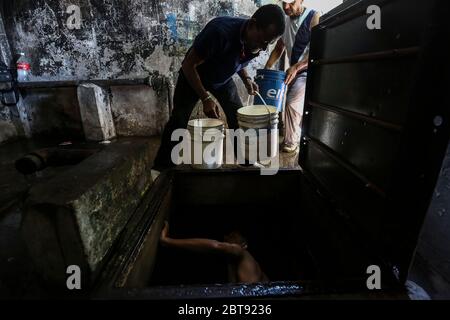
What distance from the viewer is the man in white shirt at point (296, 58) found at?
4.21 m

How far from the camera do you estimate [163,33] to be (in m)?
5.39

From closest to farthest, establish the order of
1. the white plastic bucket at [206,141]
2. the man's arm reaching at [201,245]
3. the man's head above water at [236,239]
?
the man's arm reaching at [201,245] < the man's head above water at [236,239] < the white plastic bucket at [206,141]

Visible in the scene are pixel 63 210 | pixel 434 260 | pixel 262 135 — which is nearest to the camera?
pixel 63 210

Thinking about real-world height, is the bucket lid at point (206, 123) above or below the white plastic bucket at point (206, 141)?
above

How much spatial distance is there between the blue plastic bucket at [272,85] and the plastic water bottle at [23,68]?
5.17 m

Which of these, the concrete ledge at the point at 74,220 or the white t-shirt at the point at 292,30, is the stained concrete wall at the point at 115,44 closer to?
the white t-shirt at the point at 292,30

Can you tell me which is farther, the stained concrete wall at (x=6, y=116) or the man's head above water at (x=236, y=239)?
the stained concrete wall at (x=6, y=116)

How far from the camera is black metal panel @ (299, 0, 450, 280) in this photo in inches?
38.5

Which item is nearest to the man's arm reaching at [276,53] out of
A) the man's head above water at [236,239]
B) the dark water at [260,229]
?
the dark water at [260,229]

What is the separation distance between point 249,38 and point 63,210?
8.36 feet

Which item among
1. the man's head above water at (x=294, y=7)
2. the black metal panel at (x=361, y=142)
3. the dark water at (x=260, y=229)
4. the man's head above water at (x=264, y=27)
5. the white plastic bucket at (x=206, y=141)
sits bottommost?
the dark water at (x=260, y=229)

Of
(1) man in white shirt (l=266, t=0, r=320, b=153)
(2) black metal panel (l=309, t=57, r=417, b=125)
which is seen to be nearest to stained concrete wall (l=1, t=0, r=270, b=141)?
(1) man in white shirt (l=266, t=0, r=320, b=153)

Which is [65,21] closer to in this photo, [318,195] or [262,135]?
[262,135]

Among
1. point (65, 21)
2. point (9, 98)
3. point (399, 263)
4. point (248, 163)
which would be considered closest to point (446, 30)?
point (399, 263)
